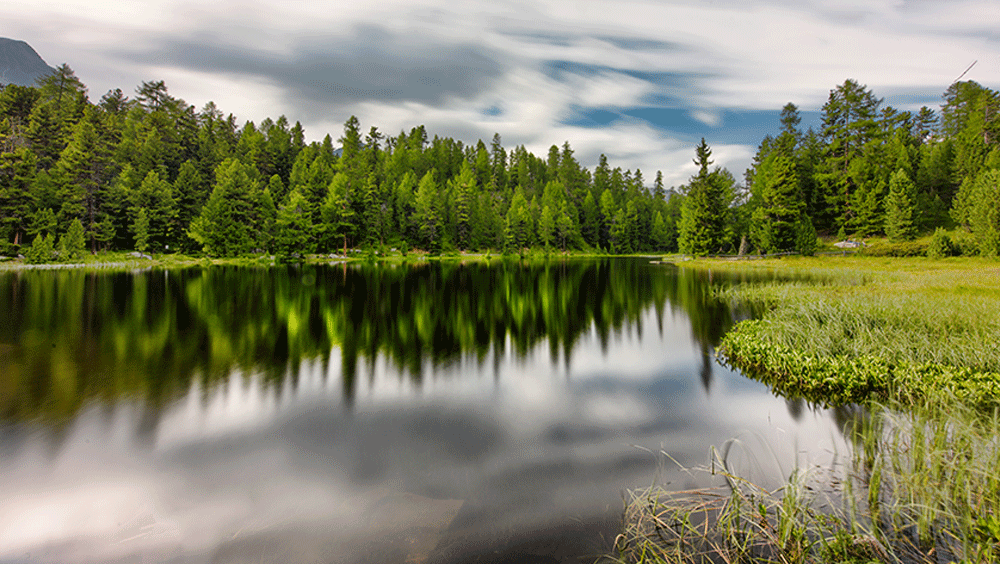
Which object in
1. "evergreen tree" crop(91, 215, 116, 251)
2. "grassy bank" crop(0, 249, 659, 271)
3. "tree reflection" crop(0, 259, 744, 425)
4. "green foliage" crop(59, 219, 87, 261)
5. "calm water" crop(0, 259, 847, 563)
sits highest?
"evergreen tree" crop(91, 215, 116, 251)

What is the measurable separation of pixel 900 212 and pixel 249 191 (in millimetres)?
86502

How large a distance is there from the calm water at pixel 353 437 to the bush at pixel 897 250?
4594cm

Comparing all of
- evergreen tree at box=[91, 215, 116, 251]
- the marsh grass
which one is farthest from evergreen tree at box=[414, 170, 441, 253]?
the marsh grass

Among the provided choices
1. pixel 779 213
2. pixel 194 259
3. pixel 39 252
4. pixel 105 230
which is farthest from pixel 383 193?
pixel 779 213

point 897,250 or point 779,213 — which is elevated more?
point 779,213

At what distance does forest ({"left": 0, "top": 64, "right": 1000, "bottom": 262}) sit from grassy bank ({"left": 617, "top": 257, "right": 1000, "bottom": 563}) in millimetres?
35089

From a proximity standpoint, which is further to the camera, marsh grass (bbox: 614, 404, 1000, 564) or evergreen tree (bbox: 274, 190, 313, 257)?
evergreen tree (bbox: 274, 190, 313, 257)

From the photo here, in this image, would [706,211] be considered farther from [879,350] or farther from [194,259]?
[194,259]

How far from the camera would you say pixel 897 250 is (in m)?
45.1

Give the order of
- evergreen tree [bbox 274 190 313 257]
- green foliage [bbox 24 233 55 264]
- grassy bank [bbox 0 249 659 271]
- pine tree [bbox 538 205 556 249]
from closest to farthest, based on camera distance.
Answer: green foliage [bbox 24 233 55 264] → grassy bank [bbox 0 249 659 271] → evergreen tree [bbox 274 190 313 257] → pine tree [bbox 538 205 556 249]

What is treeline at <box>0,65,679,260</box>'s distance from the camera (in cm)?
5297

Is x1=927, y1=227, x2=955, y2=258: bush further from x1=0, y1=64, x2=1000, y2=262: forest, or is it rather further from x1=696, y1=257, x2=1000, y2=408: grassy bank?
x1=696, y1=257, x2=1000, y2=408: grassy bank

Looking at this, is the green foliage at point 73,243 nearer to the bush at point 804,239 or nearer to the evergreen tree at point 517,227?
the evergreen tree at point 517,227

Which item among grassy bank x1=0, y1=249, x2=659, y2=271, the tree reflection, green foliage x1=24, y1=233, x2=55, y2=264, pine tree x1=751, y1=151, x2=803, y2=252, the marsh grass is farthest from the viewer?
pine tree x1=751, y1=151, x2=803, y2=252
